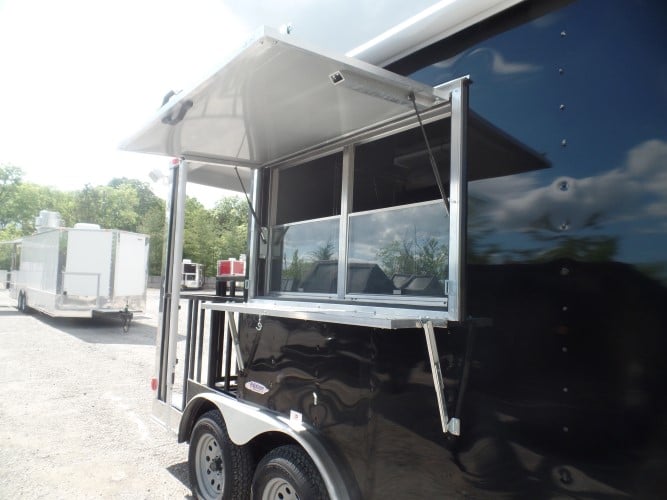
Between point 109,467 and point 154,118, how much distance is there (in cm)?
321

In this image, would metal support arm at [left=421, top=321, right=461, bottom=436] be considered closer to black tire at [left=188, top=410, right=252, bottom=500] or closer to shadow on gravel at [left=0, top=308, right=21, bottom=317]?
black tire at [left=188, top=410, right=252, bottom=500]

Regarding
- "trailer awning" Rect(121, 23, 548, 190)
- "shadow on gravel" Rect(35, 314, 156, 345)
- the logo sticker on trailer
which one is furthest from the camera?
"shadow on gravel" Rect(35, 314, 156, 345)

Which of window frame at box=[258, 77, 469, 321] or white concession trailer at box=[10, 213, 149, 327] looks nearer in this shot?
window frame at box=[258, 77, 469, 321]

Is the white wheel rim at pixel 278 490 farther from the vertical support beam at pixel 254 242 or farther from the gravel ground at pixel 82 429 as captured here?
the vertical support beam at pixel 254 242

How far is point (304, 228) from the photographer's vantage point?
365cm

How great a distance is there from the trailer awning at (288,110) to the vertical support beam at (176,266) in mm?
306

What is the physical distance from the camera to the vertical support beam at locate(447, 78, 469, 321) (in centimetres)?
201

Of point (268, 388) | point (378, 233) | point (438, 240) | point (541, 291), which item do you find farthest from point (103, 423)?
point (541, 291)

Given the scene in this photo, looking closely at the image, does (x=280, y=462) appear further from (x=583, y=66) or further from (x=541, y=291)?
(x=583, y=66)

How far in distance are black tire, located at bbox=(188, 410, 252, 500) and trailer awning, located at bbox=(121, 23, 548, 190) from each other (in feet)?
6.35

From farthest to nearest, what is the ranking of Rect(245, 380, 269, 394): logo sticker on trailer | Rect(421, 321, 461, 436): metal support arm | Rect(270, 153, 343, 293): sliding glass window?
1. Rect(270, 153, 343, 293): sliding glass window
2. Rect(245, 380, 269, 394): logo sticker on trailer
3. Rect(421, 321, 461, 436): metal support arm

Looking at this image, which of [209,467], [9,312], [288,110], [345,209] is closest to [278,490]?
[209,467]

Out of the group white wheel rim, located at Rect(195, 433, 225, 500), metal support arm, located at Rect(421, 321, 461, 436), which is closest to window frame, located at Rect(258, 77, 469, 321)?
metal support arm, located at Rect(421, 321, 461, 436)

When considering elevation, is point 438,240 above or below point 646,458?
above
